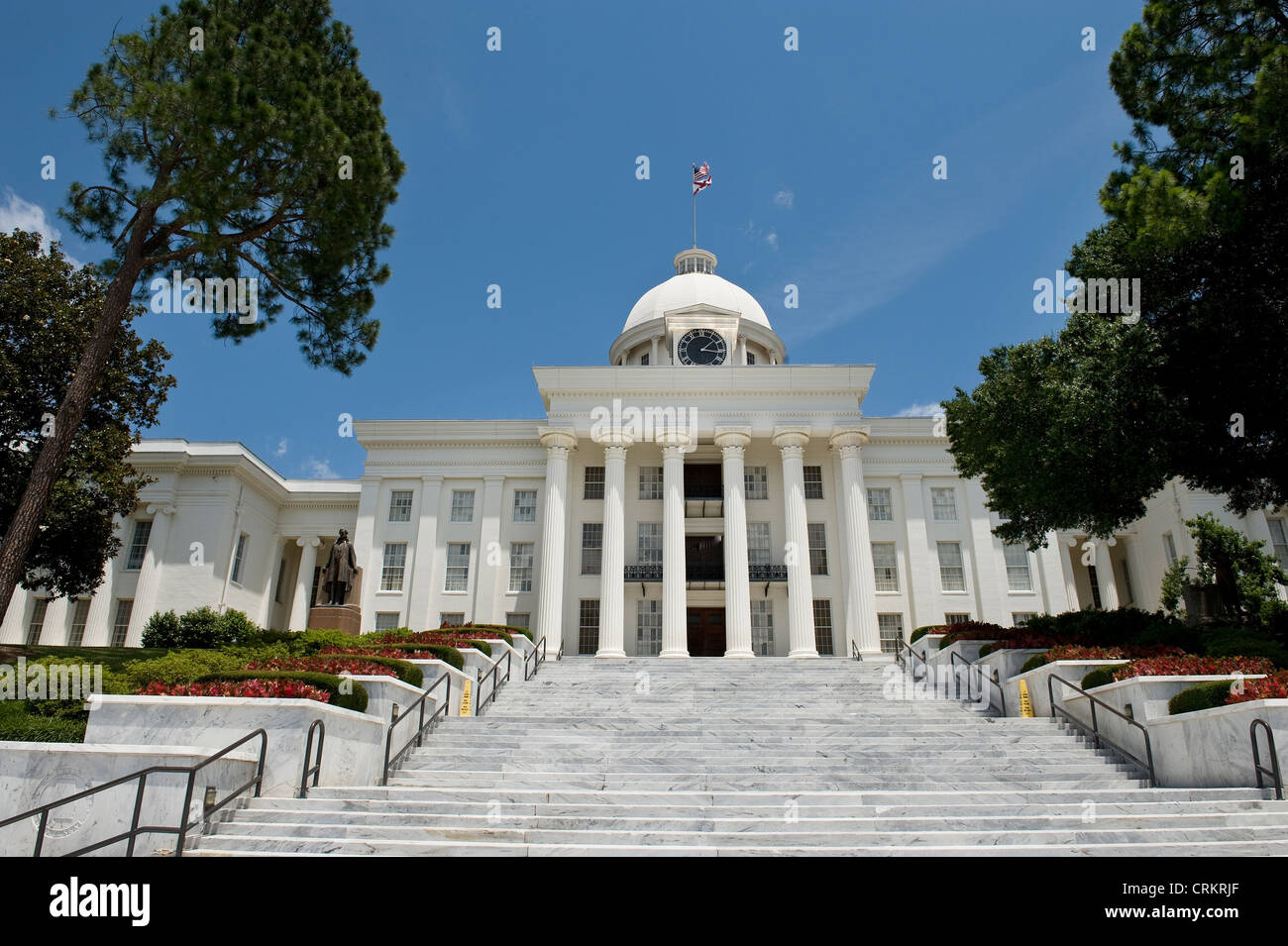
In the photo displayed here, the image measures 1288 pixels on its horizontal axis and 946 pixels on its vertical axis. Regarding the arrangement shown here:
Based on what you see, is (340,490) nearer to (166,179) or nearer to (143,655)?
(143,655)

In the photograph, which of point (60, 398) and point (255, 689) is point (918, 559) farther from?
point (60, 398)

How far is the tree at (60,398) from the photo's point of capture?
2094cm

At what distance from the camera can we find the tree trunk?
14664 millimetres

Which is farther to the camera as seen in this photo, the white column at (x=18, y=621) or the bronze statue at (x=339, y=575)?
the white column at (x=18, y=621)

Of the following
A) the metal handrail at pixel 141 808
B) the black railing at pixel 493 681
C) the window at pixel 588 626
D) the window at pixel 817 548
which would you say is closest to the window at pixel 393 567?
the window at pixel 588 626

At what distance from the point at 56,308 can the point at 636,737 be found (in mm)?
19562

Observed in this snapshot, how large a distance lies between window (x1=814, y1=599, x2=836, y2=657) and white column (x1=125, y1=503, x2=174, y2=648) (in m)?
26.8

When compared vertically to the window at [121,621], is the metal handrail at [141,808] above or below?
below

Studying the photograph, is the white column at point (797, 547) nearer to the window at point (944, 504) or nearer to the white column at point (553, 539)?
the window at point (944, 504)

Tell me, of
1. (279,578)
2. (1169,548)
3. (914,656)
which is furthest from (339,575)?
(1169,548)

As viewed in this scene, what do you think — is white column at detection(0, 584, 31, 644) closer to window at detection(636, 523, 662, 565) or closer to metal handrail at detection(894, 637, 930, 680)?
window at detection(636, 523, 662, 565)

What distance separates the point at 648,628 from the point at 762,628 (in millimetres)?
4626

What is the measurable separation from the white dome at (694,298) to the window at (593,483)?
1198 centimetres

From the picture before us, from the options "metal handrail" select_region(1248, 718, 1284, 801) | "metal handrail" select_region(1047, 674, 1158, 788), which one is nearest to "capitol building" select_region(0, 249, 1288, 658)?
"metal handrail" select_region(1047, 674, 1158, 788)
